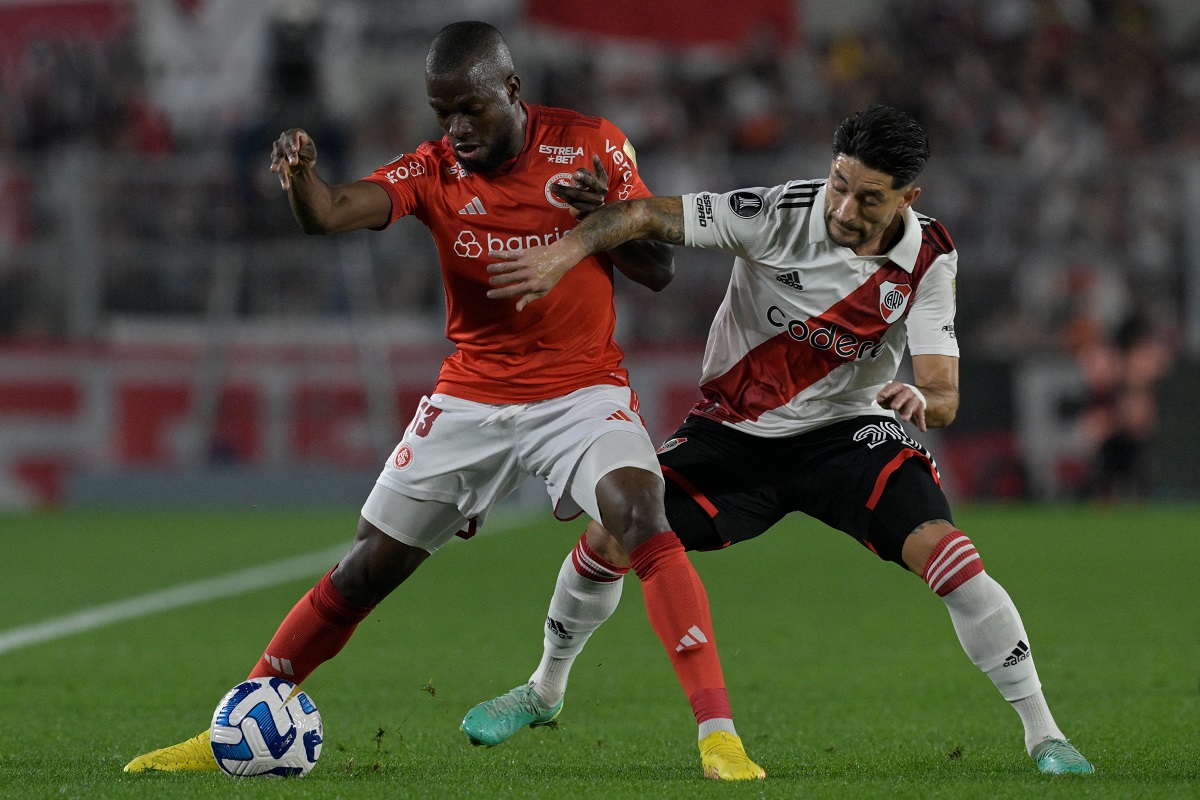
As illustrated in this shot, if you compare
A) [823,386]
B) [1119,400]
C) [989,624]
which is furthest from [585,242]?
[1119,400]

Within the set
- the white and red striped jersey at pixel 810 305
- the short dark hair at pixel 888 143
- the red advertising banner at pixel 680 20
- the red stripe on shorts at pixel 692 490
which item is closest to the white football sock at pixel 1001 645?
the white and red striped jersey at pixel 810 305

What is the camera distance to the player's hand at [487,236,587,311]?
4602mm

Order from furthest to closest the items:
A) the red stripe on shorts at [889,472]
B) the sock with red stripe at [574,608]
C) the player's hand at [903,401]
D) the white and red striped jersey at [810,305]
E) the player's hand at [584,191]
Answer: the sock with red stripe at [574,608] < the white and red striped jersey at [810,305] < the red stripe on shorts at [889,472] < the player's hand at [584,191] < the player's hand at [903,401]

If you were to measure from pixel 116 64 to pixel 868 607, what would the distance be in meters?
13.0

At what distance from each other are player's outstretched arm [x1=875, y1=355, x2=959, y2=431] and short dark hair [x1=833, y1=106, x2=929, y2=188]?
55 cm

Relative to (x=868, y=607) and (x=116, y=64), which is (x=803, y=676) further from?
(x=116, y=64)

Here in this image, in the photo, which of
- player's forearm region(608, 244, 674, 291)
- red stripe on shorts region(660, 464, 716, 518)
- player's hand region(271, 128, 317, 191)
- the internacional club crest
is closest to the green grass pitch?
red stripe on shorts region(660, 464, 716, 518)

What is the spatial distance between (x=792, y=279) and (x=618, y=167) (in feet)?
2.16

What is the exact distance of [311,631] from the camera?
5164 millimetres

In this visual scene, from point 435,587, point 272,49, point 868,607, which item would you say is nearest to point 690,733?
point 868,607

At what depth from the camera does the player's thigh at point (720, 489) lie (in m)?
5.32

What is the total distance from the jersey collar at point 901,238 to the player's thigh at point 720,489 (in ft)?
2.30

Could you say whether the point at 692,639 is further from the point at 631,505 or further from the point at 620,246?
the point at 620,246

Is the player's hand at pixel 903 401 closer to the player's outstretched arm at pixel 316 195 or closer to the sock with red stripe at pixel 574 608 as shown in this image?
the sock with red stripe at pixel 574 608
